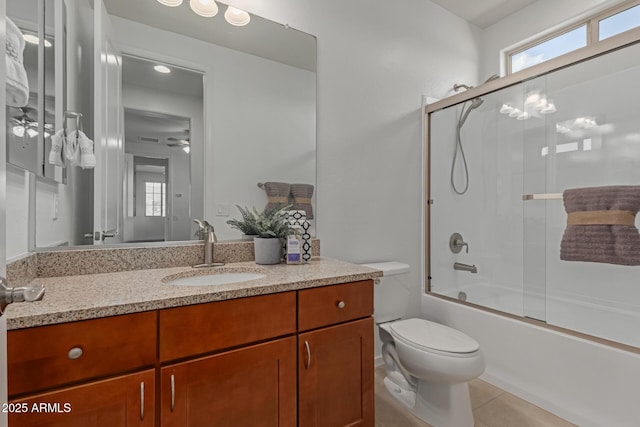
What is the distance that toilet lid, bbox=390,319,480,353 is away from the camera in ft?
4.86

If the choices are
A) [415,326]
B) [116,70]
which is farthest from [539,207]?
[116,70]

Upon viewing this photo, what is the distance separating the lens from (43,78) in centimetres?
104

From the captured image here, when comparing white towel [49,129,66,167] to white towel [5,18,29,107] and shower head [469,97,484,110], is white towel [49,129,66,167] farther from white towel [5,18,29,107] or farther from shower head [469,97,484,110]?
shower head [469,97,484,110]

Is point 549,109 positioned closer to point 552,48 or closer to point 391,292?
point 552,48

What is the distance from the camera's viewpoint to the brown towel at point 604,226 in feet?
4.94

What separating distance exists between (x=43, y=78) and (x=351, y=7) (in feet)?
5.84

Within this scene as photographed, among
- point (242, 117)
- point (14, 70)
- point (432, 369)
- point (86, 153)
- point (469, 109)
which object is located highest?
point (469, 109)

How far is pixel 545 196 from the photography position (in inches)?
79.7

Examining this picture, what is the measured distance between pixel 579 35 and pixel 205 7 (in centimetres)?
268

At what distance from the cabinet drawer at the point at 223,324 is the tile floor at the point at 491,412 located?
3.30 ft

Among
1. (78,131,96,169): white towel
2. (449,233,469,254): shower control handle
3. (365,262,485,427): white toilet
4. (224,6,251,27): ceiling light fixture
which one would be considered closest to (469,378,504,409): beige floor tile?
(365,262,485,427): white toilet

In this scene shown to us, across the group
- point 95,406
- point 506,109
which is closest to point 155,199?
point 95,406

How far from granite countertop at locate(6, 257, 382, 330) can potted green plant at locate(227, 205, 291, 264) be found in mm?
64

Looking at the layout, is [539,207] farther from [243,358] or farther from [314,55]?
[243,358]
